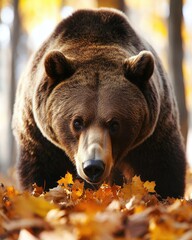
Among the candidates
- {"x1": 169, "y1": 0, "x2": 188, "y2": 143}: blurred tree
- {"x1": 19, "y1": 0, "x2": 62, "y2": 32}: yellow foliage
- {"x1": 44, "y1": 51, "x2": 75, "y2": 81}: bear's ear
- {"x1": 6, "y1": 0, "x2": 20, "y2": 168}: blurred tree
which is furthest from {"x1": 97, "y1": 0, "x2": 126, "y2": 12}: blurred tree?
{"x1": 19, "y1": 0, "x2": 62, "y2": 32}: yellow foliage

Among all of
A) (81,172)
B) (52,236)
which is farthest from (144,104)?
(52,236)

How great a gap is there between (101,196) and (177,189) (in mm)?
1883

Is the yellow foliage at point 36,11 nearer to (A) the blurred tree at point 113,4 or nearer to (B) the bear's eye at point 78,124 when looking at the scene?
(A) the blurred tree at point 113,4

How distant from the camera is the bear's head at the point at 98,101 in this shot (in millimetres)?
5293

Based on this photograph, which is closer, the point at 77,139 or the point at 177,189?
the point at 77,139

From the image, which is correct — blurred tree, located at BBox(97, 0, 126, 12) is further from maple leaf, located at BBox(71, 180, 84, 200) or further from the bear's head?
maple leaf, located at BBox(71, 180, 84, 200)

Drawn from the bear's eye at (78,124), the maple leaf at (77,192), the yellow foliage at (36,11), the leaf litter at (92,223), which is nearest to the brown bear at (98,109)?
the bear's eye at (78,124)

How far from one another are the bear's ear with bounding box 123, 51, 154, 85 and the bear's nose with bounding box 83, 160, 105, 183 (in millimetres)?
1363

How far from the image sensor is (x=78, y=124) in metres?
5.30

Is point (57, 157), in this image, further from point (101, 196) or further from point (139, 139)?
point (101, 196)

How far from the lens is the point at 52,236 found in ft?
8.93

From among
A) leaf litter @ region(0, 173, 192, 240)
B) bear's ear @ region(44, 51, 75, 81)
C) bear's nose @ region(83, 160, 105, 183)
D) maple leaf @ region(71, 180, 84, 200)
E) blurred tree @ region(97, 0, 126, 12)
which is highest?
blurred tree @ region(97, 0, 126, 12)

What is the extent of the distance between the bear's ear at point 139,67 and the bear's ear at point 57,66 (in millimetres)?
572

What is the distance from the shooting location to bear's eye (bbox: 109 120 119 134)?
206 inches
